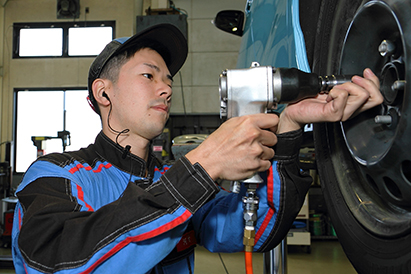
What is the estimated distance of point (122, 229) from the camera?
0.70m

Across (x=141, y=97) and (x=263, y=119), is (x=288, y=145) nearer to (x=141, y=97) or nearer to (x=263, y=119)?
(x=263, y=119)

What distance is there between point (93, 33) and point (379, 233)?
7.04 meters

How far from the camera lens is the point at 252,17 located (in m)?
1.65

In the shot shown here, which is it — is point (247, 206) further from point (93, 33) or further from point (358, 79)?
point (93, 33)

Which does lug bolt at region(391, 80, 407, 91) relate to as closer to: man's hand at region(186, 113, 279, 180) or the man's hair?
man's hand at region(186, 113, 279, 180)

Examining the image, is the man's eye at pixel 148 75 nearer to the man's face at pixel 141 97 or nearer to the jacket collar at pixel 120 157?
the man's face at pixel 141 97

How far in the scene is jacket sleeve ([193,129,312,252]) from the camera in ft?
2.85

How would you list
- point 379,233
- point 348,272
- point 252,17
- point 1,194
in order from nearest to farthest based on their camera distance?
point 379,233, point 252,17, point 348,272, point 1,194

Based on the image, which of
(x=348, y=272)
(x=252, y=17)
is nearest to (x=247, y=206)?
(x=252, y=17)

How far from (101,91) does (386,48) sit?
0.98 metres

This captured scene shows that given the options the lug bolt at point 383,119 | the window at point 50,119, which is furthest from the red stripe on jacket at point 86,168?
the window at point 50,119

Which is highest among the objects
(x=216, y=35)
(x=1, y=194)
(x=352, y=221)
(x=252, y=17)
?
(x=216, y=35)

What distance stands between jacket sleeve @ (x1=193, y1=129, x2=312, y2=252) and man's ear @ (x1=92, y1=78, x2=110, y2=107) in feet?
1.83

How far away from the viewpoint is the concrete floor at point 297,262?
3.67m
